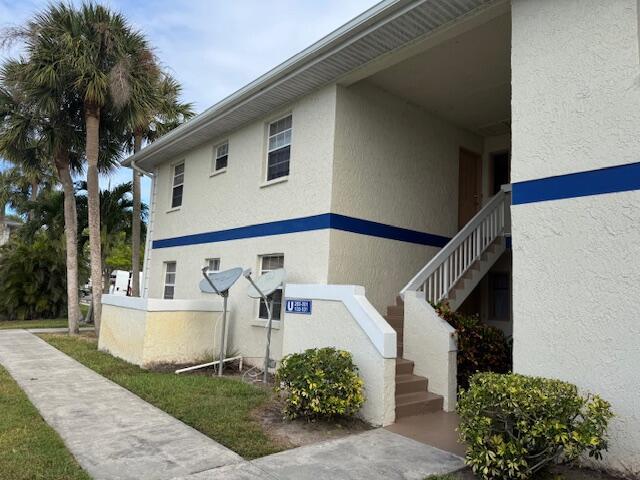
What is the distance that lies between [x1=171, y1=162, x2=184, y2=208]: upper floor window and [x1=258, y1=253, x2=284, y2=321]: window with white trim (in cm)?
500

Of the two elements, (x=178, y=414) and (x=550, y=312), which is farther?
(x=178, y=414)

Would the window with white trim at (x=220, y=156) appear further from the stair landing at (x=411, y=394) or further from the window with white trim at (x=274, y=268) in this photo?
the stair landing at (x=411, y=394)

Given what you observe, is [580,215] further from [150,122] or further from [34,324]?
[34,324]

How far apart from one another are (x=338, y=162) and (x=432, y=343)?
12.0 ft

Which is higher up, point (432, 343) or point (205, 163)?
point (205, 163)

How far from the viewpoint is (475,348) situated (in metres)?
7.79

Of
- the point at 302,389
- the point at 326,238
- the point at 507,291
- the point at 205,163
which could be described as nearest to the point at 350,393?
the point at 302,389

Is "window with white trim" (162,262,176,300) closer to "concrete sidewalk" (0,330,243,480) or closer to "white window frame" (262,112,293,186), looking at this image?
"concrete sidewalk" (0,330,243,480)

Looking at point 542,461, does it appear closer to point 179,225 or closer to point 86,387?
point 86,387

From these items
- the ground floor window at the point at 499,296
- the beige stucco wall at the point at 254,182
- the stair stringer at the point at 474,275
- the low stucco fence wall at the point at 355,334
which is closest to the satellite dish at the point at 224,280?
the beige stucco wall at the point at 254,182

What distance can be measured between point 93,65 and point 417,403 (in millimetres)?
12469

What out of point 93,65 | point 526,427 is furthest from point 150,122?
point 526,427

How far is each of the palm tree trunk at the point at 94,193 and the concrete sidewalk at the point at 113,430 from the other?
5.55 meters

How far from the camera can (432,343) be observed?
7539 millimetres
